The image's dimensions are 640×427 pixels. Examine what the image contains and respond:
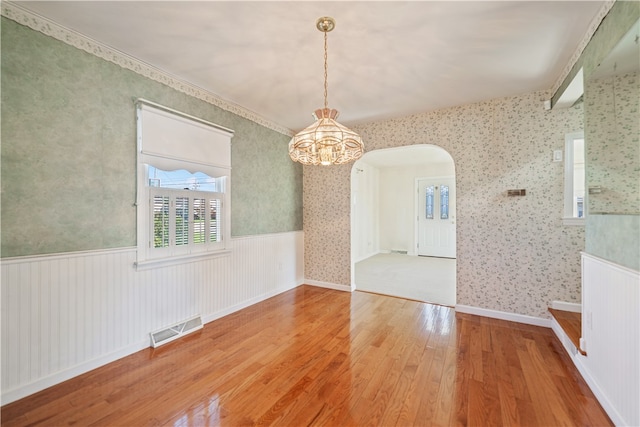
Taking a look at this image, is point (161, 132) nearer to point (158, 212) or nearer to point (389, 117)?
point (158, 212)

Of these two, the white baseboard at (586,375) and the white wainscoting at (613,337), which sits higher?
the white wainscoting at (613,337)

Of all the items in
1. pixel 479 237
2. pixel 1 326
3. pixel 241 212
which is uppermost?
pixel 241 212

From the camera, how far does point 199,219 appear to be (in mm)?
2996

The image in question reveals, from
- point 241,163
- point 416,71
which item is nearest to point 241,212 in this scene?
point 241,163

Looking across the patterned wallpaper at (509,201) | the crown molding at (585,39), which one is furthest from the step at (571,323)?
the crown molding at (585,39)

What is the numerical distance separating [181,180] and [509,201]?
3871mm

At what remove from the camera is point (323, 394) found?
1873 mm

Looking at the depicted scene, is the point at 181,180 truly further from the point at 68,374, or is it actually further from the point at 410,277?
the point at 410,277

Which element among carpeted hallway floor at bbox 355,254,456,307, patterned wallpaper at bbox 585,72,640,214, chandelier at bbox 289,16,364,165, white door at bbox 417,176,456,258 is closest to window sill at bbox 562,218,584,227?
patterned wallpaper at bbox 585,72,640,214

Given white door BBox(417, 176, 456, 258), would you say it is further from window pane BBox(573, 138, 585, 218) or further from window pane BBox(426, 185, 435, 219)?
window pane BBox(573, 138, 585, 218)

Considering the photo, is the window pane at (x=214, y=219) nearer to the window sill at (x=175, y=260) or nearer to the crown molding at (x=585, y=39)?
the window sill at (x=175, y=260)

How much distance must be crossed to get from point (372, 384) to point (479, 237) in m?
2.38

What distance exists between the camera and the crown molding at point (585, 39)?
1775mm

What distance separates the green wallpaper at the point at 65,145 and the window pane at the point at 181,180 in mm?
187
